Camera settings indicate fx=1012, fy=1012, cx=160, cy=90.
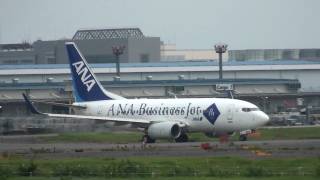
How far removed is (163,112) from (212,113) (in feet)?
18.9

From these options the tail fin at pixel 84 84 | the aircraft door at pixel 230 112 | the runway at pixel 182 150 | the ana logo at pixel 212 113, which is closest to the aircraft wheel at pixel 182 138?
the ana logo at pixel 212 113

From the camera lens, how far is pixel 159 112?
91.7m

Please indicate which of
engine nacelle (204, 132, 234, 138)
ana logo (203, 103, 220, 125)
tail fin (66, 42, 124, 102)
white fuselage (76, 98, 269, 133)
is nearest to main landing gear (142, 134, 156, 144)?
white fuselage (76, 98, 269, 133)

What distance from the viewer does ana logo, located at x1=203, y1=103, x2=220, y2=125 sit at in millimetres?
87375

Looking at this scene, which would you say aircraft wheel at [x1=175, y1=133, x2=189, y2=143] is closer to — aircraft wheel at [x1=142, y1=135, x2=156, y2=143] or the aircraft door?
aircraft wheel at [x1=142, y1=135, x2=156, y2=143]

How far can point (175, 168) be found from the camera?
2210 inches

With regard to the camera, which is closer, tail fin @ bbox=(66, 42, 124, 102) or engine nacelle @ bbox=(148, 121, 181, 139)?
engine nacelle @ bbox=(148, 121, 181, 139)

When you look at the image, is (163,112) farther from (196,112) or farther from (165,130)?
(196,112)

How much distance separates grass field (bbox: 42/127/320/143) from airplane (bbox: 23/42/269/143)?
82.4 inches

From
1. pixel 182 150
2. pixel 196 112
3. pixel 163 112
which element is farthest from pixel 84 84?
pixel 182 150

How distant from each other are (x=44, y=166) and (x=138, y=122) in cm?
3040

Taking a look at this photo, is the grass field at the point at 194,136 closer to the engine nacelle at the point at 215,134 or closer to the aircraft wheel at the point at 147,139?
the engine nacelle at the point at 215,134

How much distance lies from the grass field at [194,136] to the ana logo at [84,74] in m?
4.77

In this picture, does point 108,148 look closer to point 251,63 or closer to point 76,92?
point 76,92
